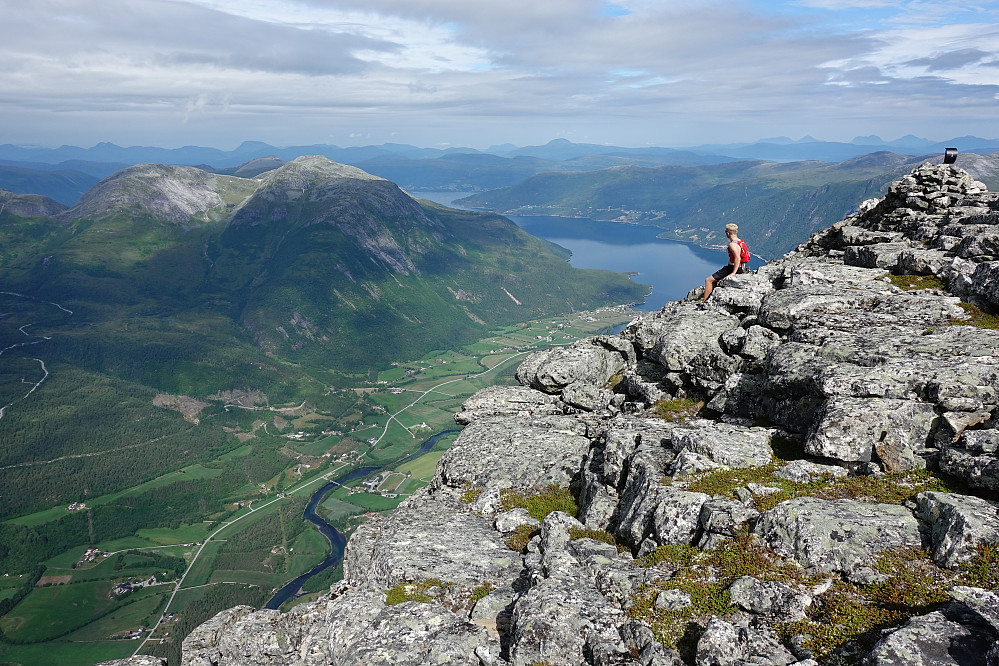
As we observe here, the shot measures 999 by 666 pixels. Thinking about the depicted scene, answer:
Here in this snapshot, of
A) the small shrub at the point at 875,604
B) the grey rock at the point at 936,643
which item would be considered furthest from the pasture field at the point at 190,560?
the grey rock at the point at 936,643

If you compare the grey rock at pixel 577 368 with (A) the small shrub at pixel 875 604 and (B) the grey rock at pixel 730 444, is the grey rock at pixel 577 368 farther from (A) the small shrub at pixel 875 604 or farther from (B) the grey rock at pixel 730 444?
(A) the small shrub at pixel 875 604

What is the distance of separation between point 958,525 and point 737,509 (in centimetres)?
577

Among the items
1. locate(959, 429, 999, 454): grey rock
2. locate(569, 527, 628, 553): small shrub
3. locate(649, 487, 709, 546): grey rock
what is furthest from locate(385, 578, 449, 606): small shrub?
locate(959, 429, 999, 454): grey rock

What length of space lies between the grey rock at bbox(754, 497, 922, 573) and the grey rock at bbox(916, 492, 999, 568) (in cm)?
61

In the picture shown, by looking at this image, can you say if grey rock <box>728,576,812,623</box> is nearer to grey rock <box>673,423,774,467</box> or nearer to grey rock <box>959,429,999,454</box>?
grey rock <box>673,423,774,467</box>

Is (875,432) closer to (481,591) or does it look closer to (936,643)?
(936,643)

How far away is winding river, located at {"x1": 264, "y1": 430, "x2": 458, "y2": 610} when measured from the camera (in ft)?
437

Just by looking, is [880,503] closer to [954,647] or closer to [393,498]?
[954,647]

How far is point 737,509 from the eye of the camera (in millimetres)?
17500

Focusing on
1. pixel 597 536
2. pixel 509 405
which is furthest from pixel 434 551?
pixel 509 405

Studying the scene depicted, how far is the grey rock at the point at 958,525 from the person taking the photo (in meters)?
13.8

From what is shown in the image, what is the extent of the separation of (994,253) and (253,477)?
214 m

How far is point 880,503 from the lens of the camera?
16703 mm

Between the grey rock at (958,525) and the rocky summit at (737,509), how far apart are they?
0.07 m
